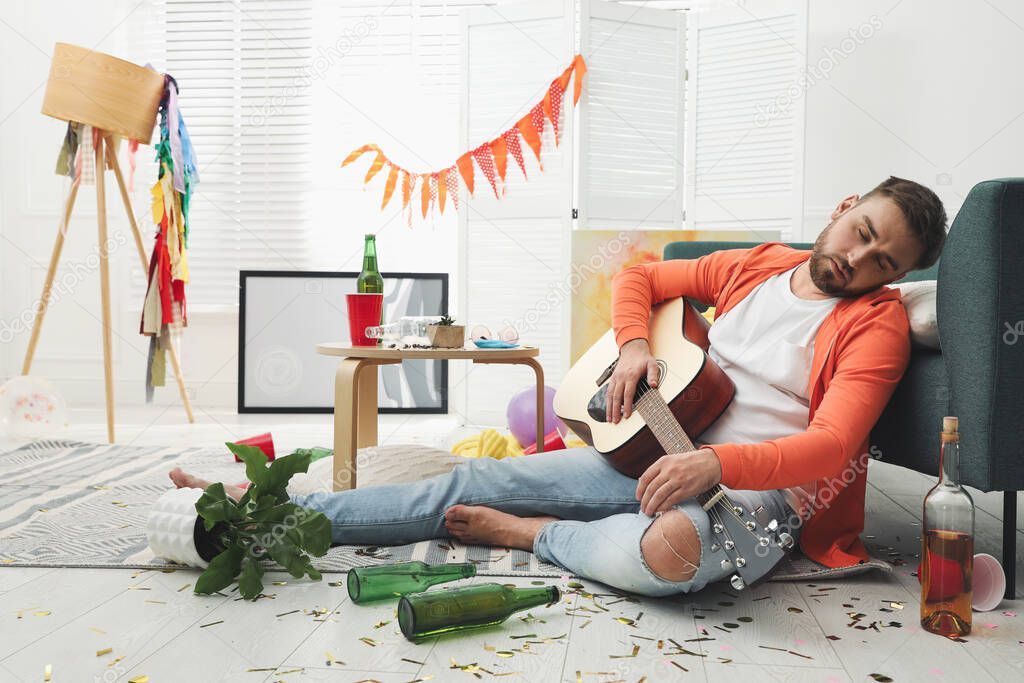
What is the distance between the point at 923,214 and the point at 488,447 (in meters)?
1.64

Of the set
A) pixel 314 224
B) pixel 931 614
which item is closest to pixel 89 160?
pixel 314 224

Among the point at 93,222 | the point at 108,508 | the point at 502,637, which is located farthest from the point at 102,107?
the point at 502,637

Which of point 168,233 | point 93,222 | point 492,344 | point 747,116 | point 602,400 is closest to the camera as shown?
point 602,400

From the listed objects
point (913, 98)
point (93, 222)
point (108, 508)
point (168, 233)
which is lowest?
point (108, 508)

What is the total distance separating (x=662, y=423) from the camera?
1.48m

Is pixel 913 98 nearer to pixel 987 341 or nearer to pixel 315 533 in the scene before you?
pixel 987 341

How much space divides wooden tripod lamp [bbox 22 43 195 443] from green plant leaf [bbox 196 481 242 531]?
78.6 inches

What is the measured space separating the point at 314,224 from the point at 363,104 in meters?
0.73

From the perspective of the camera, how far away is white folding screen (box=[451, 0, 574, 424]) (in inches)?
155

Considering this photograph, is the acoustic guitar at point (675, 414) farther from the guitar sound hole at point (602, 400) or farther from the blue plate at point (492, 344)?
the blue plate at point (492, 344)

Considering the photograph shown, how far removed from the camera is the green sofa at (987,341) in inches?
53.9

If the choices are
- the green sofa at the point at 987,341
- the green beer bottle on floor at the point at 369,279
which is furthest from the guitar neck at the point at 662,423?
the green beer bottle on floor at the point at 369,279

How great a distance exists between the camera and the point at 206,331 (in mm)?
4660

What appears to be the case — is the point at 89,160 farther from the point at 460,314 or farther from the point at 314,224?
the point at 460,314
